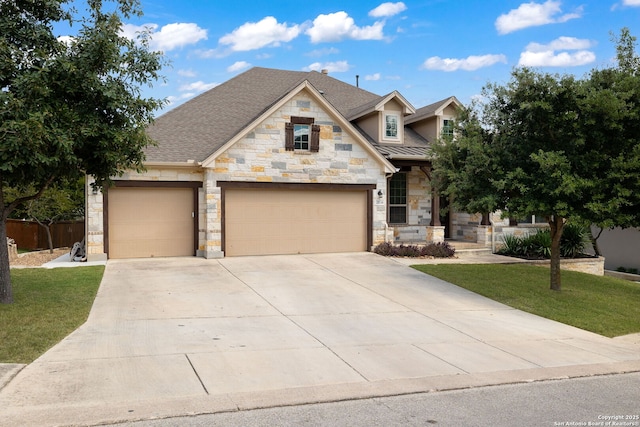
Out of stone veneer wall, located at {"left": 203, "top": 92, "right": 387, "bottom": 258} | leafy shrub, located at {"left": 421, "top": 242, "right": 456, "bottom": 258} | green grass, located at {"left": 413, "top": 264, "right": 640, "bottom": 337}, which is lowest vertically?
green grass, located at {"left": 413, "top": 264, "right": 640, "bottom": 337}

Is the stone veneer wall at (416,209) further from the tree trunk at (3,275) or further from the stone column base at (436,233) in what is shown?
the tree trunk at (3,275)

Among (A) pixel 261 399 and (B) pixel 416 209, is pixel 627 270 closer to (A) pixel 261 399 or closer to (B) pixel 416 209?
(B) pixel 416 209

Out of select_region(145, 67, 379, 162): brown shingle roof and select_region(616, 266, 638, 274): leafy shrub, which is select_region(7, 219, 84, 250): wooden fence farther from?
select_region(616, 266, 638, 274): leafy shrub

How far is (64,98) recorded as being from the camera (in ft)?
32.0

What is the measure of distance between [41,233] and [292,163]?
1271 cm

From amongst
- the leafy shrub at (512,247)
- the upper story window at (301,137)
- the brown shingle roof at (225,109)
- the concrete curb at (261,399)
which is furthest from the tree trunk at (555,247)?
the brown shingle roof at (225,109)

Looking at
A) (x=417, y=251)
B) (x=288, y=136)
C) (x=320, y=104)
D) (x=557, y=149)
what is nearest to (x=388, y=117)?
(x=320, y=104)

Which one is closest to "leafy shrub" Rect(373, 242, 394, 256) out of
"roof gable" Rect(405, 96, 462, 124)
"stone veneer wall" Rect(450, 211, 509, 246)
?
"stone veneer wall" Rect(450, 211, 509, 246)

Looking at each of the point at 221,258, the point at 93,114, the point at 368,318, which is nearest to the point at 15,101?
the point at 93,114

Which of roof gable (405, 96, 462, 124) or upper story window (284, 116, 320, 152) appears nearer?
upper story window (284, 116, 320, 152)

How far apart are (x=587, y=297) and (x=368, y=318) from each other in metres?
6.07

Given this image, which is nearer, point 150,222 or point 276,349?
point 276,349

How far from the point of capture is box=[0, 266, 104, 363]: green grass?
7.57 m

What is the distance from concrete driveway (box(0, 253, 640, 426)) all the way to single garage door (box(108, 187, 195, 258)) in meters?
2.99
